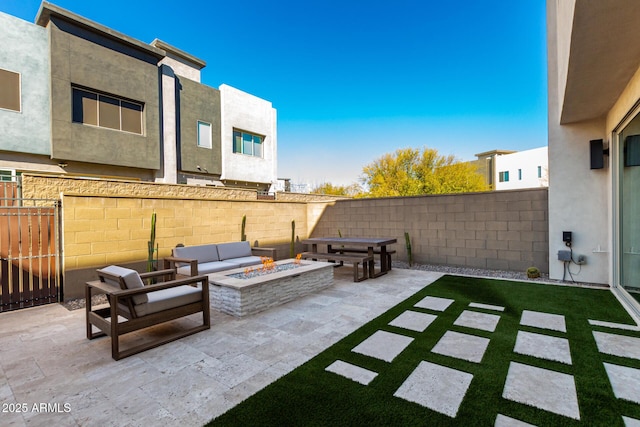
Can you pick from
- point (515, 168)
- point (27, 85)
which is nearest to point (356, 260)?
point (27, 85)

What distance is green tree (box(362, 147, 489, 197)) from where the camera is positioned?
2078cm

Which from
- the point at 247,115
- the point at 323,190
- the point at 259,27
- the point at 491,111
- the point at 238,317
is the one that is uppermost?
the point at 259,27

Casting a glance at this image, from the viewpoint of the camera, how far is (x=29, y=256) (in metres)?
4.73

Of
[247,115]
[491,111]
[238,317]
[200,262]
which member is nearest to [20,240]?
[200,262]

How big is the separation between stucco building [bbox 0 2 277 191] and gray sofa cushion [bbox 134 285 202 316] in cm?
829

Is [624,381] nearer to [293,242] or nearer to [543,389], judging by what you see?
[543,389]

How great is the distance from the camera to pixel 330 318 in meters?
3.82

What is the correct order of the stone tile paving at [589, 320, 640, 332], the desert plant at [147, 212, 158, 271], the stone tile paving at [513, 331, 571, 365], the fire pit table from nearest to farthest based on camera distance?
the stone tile paving at [513, 331, 571, 365] < the stone tile paving at [589, 320, 640, 332] < the fire pit table < the desert plant at [147, 212, 158, 271]

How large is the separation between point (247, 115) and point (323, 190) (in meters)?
16.9

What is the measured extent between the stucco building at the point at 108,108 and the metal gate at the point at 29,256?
510 cm

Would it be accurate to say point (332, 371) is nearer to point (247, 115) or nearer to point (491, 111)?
point (247, 115)

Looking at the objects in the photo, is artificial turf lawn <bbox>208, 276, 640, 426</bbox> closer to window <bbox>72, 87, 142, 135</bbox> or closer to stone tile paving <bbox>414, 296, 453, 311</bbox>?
stone tile paving <bbox>414, 296, 453, 311</bbox>

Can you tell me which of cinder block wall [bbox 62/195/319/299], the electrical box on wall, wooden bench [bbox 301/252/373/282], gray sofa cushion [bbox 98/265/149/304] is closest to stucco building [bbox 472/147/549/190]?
the electrical box on wall

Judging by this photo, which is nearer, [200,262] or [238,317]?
[238,317]
